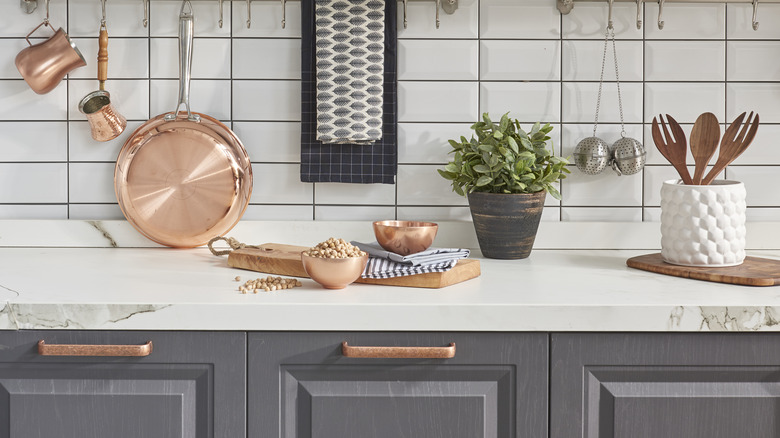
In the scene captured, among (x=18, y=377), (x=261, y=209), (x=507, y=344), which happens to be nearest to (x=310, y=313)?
(x=507, y=344)

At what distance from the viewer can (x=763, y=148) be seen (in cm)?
169

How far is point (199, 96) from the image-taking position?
5.56 ft

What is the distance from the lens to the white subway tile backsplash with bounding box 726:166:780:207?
170 centimetres

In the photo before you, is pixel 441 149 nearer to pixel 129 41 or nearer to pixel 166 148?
pixel 166 148

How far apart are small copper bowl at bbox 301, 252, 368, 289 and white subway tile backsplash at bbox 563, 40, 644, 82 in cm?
83

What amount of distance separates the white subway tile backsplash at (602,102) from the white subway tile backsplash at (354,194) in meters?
0.49

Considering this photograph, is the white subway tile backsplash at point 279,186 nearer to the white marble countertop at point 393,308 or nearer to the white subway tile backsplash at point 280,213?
the white subway tile backsplash at point 280,213

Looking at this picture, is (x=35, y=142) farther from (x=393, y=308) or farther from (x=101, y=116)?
(x=393, y=308)

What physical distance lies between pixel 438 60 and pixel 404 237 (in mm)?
557

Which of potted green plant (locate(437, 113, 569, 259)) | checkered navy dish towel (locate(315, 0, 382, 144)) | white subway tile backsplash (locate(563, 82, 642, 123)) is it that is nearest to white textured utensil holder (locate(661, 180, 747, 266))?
potted green plant (locate(437, 113, 569, 259))

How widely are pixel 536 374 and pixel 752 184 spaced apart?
3.21 feet

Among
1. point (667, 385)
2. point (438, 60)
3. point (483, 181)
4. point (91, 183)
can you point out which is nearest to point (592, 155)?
point (483, 181)

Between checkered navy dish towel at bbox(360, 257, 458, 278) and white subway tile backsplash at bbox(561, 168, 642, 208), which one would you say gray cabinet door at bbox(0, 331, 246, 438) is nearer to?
checkered navy dish towel at bbox(360, 257, 458, 278)

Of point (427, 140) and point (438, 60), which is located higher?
point (438, 60)
